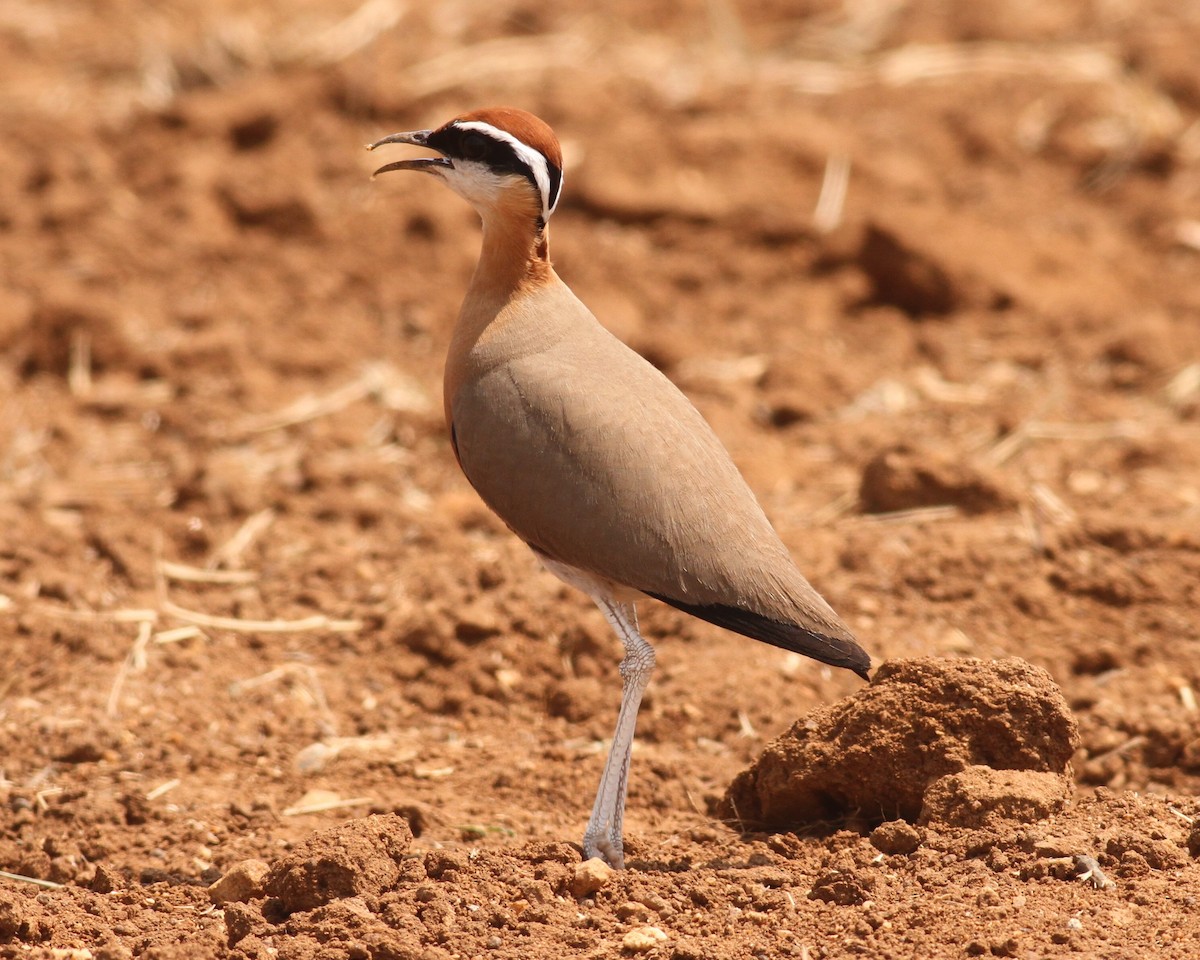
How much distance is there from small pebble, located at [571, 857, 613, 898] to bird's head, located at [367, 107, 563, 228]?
86.8 inches

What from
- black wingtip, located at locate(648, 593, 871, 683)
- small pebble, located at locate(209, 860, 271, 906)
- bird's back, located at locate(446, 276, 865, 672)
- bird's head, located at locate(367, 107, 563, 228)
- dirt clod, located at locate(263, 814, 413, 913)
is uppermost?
bird's head, located at locate(367, 107, 563, 228)

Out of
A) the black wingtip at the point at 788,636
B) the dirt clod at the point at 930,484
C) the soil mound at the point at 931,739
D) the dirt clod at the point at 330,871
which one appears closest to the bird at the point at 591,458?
the black wingtip at the point at 788,636

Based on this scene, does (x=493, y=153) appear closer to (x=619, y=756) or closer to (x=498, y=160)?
(x=498, y=160)

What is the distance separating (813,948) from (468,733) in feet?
7.62

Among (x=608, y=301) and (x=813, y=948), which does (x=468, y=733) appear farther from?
(x=608, y=301)

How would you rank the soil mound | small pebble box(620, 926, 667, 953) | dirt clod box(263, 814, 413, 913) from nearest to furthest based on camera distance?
small pebble box(620, 926, 667, 953) → dirt clod box(263, 814, 413, 913) → the soil mound

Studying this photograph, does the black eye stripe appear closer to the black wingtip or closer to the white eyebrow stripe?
the white eyebrow stripe

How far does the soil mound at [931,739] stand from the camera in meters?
4.84

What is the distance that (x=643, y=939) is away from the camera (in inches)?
167

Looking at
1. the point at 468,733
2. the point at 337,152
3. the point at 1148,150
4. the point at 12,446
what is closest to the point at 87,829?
the point at 468,733

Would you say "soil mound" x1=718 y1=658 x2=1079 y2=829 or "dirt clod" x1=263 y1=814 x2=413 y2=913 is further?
"soil mound" x1=718 y1=658 x2=1079 y2=829

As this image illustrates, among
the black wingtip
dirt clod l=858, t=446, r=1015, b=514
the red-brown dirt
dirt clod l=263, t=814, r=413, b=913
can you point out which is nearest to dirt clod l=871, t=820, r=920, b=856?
the red-brown dirt

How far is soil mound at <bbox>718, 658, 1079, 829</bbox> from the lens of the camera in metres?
4.84

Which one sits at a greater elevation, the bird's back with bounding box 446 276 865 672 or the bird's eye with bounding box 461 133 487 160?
the bird's eye with bounding box 461 133 487 160
